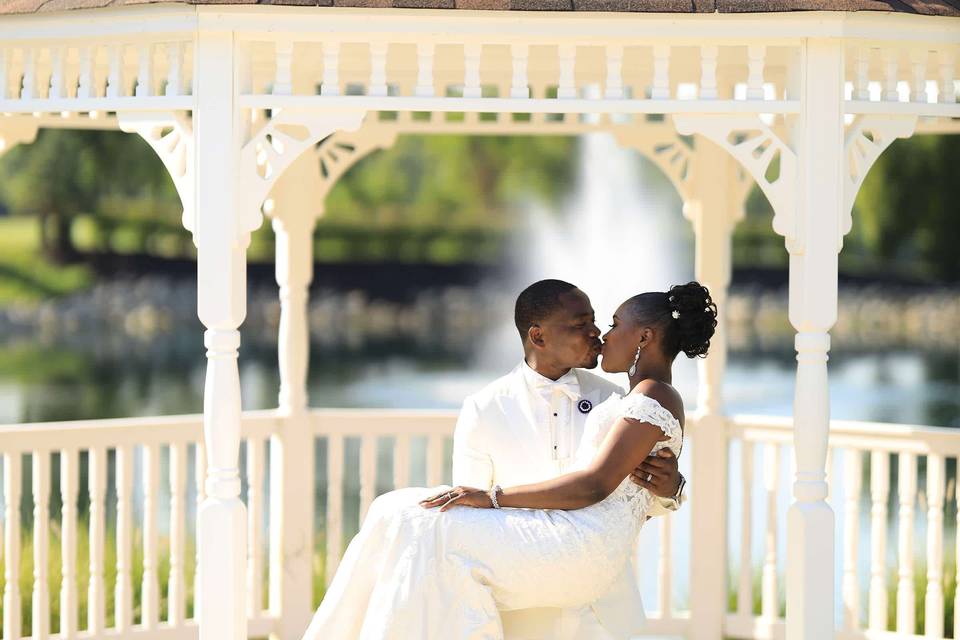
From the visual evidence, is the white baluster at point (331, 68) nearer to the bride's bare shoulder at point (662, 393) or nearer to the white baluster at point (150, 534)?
the bride's bare shoulder at point (662, 393)

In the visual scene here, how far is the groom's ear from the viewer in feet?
15.6

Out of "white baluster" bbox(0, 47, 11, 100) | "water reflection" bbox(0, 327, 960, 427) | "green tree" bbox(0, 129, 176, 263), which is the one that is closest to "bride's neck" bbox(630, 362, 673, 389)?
"white baluster" bbox(0, 47, 11, 100)

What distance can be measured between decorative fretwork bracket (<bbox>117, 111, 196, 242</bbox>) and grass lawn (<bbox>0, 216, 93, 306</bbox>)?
25.4 m

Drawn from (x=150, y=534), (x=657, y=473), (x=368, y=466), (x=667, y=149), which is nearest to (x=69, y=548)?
(x=150, y=534)

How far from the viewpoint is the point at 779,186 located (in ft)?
15.8

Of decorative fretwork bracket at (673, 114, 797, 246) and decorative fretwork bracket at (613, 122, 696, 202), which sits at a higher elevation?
decorative fretwork bracket at (613, 122, 696, 202)

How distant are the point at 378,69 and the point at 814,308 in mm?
1709

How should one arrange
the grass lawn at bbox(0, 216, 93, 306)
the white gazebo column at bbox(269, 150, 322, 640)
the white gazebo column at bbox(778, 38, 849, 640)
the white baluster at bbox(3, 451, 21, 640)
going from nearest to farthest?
1. the white gazebo column at bbox(778, 38, 849, 640)
2. the white baluster at bbox(3, 451, 21, 640)
3. the white gazebo column at bbox(269, 150, 322, 640)
4. the grass lawn at bbox(0, 216, 93, 306)

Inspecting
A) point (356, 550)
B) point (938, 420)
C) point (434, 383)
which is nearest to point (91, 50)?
point (356, 550)

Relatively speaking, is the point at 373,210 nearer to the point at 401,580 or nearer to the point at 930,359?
the point at 930,359

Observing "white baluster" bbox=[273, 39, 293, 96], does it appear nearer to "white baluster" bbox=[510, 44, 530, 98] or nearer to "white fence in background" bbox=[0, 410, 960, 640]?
"white baluster" bbox=[510, 44, 530, 98]

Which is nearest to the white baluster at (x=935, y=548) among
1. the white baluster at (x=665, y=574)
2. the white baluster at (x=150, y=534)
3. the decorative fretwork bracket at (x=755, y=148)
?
the white baluster at (x=665, y=574)

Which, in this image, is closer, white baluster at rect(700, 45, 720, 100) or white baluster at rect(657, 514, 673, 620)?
white baluster at rect(700, 45, 720, 100)

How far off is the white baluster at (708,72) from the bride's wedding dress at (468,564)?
110cm
